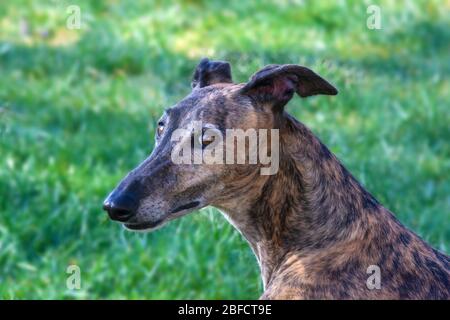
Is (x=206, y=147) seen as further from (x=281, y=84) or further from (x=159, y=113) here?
(x=159, y=113)

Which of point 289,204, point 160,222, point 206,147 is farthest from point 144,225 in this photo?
point 289,204

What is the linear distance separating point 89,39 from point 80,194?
8.65ft

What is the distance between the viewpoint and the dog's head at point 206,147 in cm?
464

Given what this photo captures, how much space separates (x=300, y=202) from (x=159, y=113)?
3.73 meters

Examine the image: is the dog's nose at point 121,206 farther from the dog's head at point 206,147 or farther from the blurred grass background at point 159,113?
the blurred grass background at point 159,113

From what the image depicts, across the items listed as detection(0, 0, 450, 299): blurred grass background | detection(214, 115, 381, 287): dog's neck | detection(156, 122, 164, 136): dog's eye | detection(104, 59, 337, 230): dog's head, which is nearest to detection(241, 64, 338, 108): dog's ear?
detection(104, 59, 337, 230): dog's head

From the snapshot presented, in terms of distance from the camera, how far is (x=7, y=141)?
26.7 ft

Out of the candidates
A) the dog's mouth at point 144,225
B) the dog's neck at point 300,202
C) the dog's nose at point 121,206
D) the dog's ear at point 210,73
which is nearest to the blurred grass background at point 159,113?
the dog's ear at point 210,73

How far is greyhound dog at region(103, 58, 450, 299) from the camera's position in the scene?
185 inches

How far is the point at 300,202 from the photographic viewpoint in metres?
4.89

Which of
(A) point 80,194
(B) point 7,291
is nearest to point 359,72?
(A) point 80,194

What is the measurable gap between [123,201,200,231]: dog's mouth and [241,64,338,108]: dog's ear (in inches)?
21.3

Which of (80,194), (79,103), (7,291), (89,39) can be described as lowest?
(7,291)
